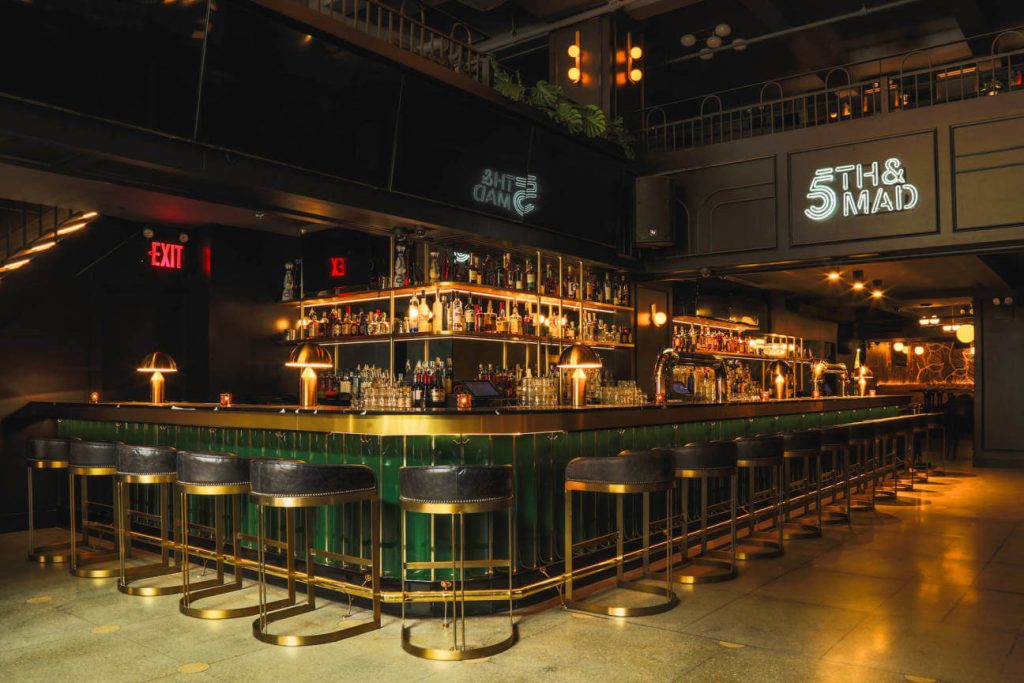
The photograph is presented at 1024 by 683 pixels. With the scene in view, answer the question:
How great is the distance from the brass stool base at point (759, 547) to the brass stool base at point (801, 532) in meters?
0.11

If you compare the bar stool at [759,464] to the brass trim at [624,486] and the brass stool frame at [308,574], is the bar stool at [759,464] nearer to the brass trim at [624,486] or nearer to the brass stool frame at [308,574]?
the brass trim at [624,486]

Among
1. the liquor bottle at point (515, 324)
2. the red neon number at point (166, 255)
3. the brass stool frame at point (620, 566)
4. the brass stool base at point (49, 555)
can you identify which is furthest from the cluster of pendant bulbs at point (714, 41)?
the brass stool base at point (49, 555)

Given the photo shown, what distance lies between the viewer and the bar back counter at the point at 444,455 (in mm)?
4590

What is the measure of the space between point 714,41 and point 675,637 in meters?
8.88

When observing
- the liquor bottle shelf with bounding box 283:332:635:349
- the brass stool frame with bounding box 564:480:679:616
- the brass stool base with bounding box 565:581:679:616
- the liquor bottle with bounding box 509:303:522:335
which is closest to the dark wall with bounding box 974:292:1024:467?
the liquor bottle shelf with bounding box 283:332:635:349

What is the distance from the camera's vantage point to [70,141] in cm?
441

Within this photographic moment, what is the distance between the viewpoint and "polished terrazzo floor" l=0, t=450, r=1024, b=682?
3.60m

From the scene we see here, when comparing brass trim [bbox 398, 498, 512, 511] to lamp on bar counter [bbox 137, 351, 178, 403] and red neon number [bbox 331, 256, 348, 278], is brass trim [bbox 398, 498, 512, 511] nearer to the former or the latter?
lamp on bar counter [bbox 137, 351, 178, 403]

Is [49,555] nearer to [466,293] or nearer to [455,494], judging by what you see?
[455,494]

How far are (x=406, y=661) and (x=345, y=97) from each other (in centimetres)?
394

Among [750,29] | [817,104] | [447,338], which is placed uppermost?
[750,29]

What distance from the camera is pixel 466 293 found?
313 inches

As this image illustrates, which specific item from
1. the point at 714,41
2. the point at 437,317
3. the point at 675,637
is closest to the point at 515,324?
the point at 437,317

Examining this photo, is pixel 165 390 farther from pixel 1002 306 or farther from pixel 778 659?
pixel 1002 306
